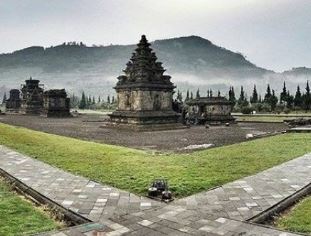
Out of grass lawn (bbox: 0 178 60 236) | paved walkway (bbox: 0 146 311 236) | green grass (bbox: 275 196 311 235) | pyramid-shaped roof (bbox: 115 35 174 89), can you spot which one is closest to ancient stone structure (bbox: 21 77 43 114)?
pyramid-shaped roof (bbox: 115 35 174 89)

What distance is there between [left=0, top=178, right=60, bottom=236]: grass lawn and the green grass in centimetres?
469

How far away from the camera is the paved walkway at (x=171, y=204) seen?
7090 millimetres

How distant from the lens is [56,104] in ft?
210

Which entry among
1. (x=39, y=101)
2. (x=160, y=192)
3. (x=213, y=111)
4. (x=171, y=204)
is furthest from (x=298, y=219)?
(x=39, y=101)

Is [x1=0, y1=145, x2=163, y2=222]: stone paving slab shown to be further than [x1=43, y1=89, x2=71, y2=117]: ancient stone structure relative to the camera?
No

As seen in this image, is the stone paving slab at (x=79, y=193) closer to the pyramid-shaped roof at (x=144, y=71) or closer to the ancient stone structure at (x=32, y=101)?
the pyramid-shaped roof at (x=144, y=71)

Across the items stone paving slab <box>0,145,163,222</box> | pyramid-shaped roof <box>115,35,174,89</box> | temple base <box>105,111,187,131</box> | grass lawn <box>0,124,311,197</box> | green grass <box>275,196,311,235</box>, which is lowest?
green grass <box>275,196,311,235</box>

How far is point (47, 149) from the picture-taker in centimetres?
1745

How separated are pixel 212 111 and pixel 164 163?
3117 cm

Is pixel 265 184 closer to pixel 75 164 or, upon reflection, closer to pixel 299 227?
pixel 299 227

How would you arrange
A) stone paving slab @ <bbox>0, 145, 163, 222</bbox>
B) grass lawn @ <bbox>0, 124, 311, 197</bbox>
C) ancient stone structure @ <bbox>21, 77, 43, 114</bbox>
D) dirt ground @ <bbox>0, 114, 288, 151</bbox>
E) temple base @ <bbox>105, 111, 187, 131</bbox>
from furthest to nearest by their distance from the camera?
1. ancient stone structure @ <bbox>21, 77, 43, 114</bbox>
2. temple base @ <bbox>105, 111, 187, 131</bbox>
3. dirt ground @ <bbox>0, 114, 288, 151</bbox>
4. grass lawn @ <bbox>0, 124, 311, 197</bbox>
5. stone paving slab @ <bbox>0, 145, 163, 222</bbox>

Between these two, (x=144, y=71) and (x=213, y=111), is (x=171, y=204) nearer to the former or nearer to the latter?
(x=144, y=71)

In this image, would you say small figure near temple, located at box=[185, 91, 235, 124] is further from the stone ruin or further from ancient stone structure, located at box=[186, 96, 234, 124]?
the stone ruin

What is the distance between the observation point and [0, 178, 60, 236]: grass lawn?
7.09m
